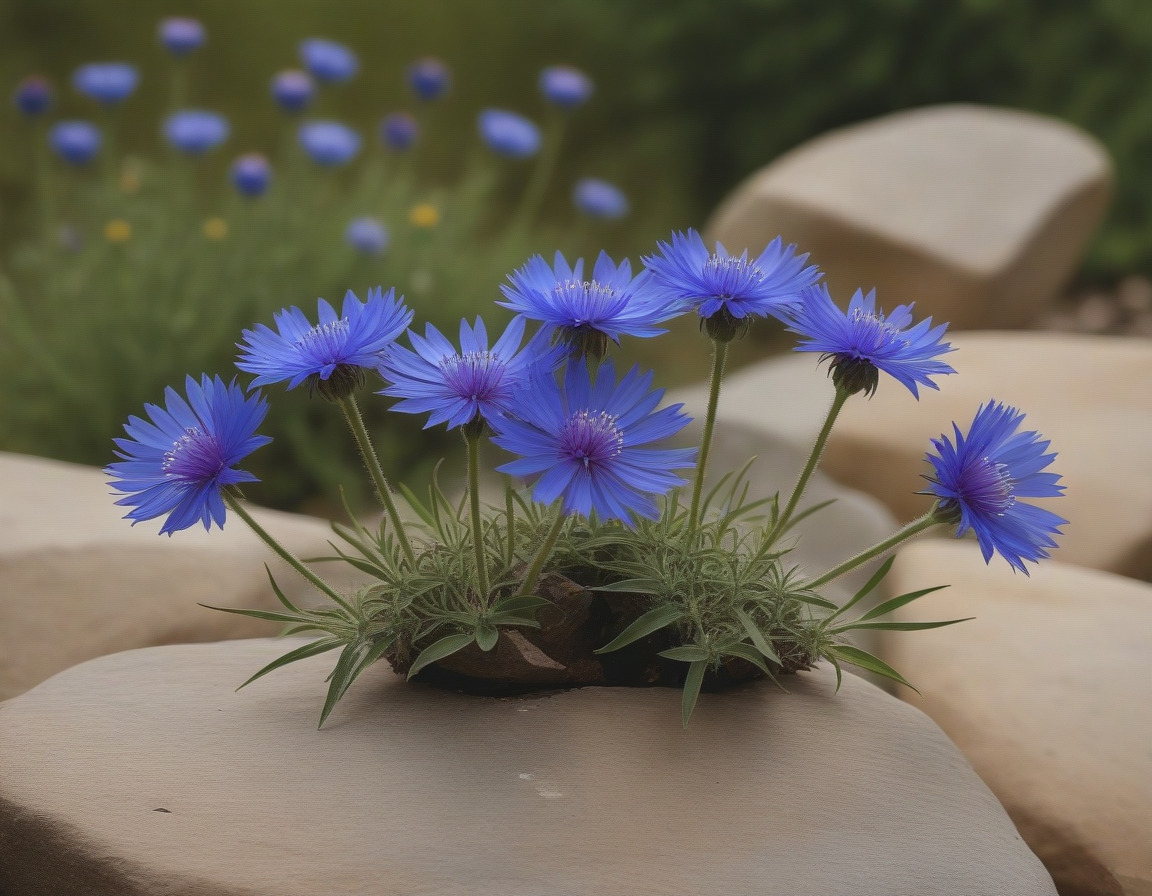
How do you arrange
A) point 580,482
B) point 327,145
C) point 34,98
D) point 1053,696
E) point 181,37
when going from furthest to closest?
1. point 327,145
2. point 181,37
3. point 34,98
4. point 1053,696
5. point 580,482

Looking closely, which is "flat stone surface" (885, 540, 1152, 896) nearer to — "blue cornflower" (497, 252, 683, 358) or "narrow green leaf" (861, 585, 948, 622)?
"narrow green leaf" (861, 585, 948, 622)

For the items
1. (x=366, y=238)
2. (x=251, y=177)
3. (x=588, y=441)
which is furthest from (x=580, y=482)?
(x=251, y=177)

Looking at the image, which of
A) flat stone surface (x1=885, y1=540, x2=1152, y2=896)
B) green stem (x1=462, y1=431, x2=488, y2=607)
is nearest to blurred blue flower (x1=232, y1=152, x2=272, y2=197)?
flat stone surface (x1=885, y1=540, x2=1152, y2=896)

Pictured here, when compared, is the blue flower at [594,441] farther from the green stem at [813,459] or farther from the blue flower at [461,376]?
the green stem at [813,459]

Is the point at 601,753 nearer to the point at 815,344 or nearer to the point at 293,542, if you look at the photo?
the point at 815,344

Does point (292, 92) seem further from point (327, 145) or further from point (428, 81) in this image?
point (428, 81)

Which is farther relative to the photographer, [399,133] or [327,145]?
[399,133]
